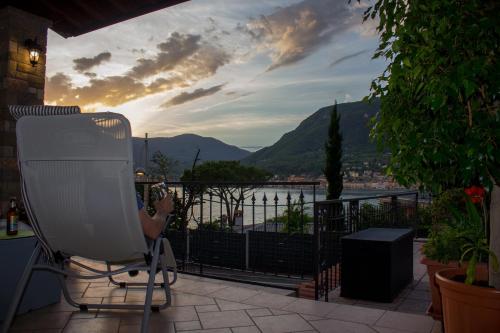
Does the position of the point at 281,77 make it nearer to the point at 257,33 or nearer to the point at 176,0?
the point at 257,33

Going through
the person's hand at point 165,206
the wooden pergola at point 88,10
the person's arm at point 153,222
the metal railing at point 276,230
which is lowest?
the metal railing at point 276,230

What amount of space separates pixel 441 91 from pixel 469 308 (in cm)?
96

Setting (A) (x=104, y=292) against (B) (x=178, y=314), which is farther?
(A) (x=104, y=292)

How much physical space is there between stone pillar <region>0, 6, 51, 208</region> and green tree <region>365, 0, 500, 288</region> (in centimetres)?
489

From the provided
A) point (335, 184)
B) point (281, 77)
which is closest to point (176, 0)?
point (335, 184)

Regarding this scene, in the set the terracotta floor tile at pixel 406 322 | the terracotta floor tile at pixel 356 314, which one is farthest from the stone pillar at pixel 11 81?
the terracotta floor tile at pixel 406 322

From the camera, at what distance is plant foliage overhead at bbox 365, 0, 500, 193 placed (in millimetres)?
1366

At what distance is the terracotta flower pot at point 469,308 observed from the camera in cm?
157

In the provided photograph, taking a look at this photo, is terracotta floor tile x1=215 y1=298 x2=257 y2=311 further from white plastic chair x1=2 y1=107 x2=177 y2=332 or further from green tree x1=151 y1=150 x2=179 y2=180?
green tree x1=151 y1=150 x2=179 y2=180

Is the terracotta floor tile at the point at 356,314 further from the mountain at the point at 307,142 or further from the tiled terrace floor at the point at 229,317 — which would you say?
the mountain at the point at 307,142

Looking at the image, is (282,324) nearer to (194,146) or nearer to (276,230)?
(276,230)

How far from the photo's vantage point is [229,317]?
96.7 inches

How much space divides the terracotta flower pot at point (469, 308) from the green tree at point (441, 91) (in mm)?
146

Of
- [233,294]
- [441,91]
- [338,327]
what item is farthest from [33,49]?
[441,91]
